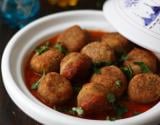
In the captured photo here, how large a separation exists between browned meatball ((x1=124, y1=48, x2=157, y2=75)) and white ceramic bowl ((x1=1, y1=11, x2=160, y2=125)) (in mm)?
112

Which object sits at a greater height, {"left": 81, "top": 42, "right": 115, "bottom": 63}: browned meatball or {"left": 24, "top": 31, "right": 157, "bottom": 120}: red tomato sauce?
{"left": 81, "top": 42, "right": 115, "bottom": 63}: browned meatball

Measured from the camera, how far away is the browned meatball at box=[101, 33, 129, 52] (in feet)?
2.96

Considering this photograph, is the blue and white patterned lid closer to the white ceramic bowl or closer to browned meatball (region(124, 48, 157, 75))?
browned meatball (region(124, 48, 157, 75))

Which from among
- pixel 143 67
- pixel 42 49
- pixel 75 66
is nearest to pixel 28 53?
pixel 42 49

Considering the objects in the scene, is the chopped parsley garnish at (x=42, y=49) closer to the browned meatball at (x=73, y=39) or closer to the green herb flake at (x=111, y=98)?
the browned meatball at (x=73, y=39)

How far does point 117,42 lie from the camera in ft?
2.97

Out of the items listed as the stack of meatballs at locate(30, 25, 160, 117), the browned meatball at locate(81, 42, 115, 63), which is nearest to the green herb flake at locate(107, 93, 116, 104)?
the stack of meatballs at locate(30, 25, 160, 117)

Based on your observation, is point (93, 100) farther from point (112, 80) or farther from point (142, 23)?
point (142, 23)

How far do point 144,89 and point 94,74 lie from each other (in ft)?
0.36

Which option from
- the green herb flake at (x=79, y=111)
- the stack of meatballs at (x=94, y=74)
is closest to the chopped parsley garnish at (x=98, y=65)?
the stack of meatballs at (x=94, y=74)

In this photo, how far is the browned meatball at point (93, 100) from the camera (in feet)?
2.42

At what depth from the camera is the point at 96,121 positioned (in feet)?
2.38

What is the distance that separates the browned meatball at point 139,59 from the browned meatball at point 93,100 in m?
0.12

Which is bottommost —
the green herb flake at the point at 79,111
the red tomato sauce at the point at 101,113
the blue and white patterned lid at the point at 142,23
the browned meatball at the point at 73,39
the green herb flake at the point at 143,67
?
the red tomato sauce at the point at 101,113
